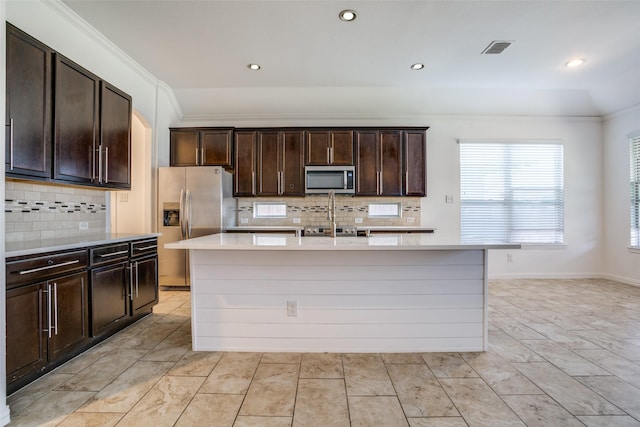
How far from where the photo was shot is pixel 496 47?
3270 mm

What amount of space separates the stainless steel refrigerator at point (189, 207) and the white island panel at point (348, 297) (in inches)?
78.0

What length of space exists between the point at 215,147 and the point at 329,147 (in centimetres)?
180

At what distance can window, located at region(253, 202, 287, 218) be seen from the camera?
202 inches

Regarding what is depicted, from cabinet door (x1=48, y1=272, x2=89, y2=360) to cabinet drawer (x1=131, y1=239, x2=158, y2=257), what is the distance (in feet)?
1.90

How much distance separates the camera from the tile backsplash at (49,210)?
2387mm

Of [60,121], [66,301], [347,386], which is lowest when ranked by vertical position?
[347,386]

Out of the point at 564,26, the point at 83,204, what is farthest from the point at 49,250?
the point at 564,26

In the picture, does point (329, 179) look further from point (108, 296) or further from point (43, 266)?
point (43, 266)

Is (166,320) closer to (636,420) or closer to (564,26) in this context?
(636,420)

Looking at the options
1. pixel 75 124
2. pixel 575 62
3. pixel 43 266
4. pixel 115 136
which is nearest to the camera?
pixel 43 266

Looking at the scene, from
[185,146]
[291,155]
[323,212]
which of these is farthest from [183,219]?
[323,212]

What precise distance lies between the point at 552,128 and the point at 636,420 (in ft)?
15.6

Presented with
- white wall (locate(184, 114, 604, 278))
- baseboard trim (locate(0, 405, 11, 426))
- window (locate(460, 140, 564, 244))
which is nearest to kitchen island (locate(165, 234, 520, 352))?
baseboard trim (locate(0, 405, 11, 426))

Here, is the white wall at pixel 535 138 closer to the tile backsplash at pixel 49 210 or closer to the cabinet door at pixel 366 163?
the cabinet door at pixel 366 163
